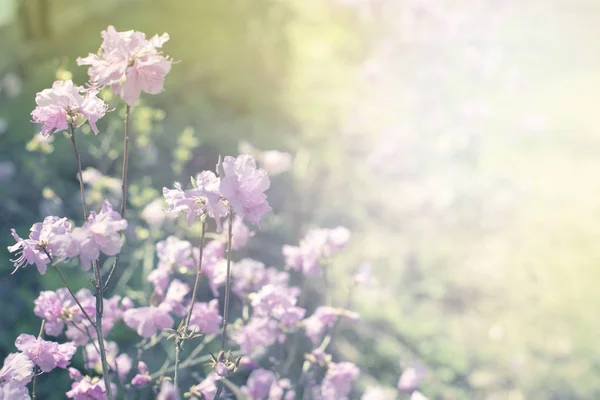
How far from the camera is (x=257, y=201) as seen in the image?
2.81 feet

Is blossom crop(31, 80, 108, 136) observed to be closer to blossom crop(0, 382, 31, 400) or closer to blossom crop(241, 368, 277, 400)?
blossom crop(0, 382, 31, 400)

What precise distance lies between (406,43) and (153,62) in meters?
2.38

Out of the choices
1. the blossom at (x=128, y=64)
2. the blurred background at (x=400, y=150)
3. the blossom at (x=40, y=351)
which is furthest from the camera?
the blurred background at (x=400, y=150)

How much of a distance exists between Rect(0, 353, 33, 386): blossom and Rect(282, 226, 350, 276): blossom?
52cm

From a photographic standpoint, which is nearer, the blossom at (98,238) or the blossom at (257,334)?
the blossom at (98,238)

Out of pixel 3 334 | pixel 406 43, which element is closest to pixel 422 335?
pixel 3 334

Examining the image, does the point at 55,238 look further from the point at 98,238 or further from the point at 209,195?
the point at 209,195

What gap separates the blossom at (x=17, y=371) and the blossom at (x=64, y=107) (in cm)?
34

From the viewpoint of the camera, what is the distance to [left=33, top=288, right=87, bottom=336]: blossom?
3.40 ft

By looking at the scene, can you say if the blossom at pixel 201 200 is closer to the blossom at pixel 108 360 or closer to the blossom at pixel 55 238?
the blossom at pixel 55 238

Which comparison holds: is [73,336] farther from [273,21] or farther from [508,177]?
[508,177]

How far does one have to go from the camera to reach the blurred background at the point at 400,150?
7.05ft

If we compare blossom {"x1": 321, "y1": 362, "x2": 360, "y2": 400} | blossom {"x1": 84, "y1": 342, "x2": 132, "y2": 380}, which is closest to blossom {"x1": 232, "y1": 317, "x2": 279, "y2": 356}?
blossom {"x1": 321, "y1": 362, "x2": 360, "y2": 400}

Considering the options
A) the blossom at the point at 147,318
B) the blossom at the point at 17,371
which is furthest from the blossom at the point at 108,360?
the blossom at the point at 17,371
